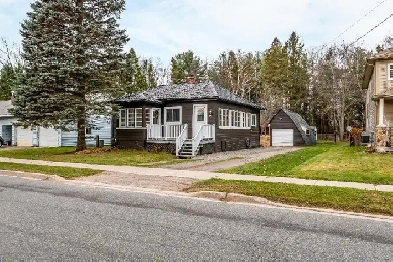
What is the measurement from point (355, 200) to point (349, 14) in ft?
17.3

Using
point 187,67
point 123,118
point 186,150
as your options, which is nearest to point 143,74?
point 187,67

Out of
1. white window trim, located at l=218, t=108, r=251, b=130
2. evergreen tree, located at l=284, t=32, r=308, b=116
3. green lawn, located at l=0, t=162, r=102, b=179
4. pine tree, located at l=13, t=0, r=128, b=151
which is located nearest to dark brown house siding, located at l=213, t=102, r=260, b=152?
white window trim, located at l=218, t=108, r=251, b=130

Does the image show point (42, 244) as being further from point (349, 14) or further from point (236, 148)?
point (236, 148)

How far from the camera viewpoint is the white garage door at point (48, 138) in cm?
3077

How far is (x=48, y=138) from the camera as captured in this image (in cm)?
3086

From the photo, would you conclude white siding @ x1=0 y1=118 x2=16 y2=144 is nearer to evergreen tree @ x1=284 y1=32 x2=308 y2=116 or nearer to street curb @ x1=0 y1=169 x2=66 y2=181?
street curb @ x1=0 y1=169 x2=66 y2=181

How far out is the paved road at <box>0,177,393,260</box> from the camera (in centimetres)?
449

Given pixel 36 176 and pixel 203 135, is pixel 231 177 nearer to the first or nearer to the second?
pixel 36 176

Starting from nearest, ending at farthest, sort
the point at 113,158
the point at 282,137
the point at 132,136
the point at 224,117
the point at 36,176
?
the point at 36,176 → the point at 113,158 → the point at 132,136 → the point at 224,117 → the point at 282,137

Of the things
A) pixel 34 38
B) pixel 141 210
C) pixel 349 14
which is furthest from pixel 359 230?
pixel 34 38

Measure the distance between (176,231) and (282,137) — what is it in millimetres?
30219

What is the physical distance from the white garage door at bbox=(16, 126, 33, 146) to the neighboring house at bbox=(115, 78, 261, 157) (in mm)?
12403

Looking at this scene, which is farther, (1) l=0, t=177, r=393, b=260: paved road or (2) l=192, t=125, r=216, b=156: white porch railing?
(2) l=192, t=125, r=216, b=156: white porch railing

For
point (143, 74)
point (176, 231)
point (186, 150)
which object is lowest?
point (176, 231)
